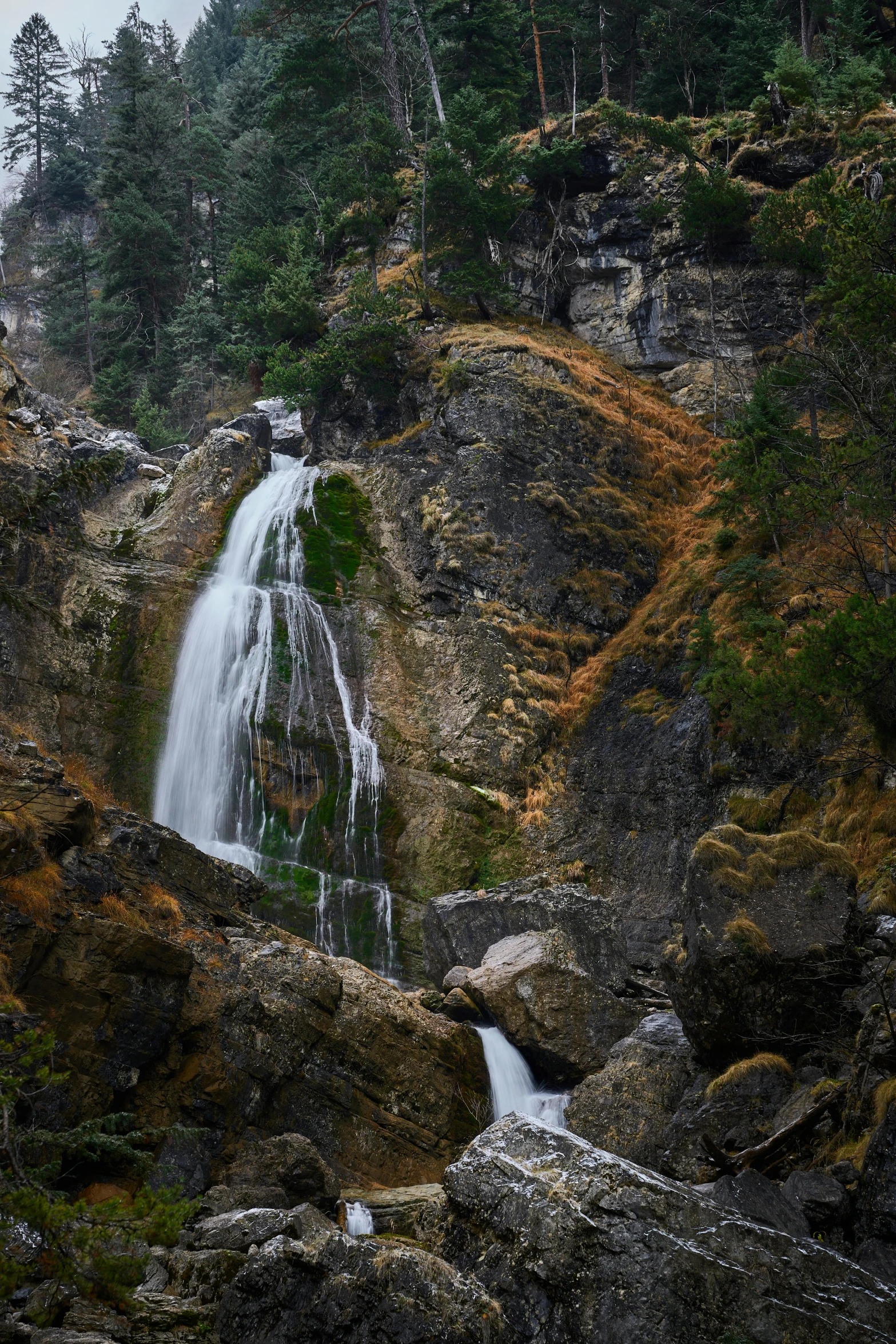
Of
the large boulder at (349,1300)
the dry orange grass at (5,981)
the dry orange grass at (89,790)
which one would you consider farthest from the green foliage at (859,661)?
the dry orange grass at (5,981)

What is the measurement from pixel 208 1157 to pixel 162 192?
40488 millimetres

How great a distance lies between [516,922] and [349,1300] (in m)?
9.61

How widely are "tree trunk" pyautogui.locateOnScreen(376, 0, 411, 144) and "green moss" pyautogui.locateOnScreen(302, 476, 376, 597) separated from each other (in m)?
15.4

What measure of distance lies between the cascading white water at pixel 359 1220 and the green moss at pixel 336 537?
15678mm

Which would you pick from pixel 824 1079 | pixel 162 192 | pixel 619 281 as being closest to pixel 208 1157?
pixel 824 1079

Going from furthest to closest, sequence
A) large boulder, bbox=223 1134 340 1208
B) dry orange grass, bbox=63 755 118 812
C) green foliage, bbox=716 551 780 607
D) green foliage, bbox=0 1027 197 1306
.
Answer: green foliage, bbox=716 551 780 607 < dry orange grass, bbox=63 755 118 812 < large boulder, bbox=223 1134 340 1208 < green foliage, bbox=0 1027 197 1306

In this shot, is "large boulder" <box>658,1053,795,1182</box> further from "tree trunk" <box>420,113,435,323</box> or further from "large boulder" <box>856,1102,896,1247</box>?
"tree trunk" <box>420,113,435,323</box>

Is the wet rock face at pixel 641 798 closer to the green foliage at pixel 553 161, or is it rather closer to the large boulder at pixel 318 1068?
the large boulder at pixel 318 1068

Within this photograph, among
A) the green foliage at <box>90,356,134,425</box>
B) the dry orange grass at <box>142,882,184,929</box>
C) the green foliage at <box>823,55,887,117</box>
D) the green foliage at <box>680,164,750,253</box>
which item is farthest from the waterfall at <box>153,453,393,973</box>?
the green foliage at <box>823,55,887,117</box>

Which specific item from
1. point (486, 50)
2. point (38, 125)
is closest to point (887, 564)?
point (486, 50)

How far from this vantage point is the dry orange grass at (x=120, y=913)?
944 cm

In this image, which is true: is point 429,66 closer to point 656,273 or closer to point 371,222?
point 371,222

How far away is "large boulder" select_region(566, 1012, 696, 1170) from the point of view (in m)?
10.1

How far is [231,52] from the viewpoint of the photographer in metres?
60.3
